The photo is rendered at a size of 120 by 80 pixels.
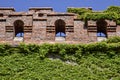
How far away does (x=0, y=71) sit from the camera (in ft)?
50.0

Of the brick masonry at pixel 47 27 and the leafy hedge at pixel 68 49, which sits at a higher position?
the brick masonry at pixel 47 27

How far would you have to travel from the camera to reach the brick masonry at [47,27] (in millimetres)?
16625

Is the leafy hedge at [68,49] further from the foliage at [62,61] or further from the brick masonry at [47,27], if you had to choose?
the brick masonry at [47,27]

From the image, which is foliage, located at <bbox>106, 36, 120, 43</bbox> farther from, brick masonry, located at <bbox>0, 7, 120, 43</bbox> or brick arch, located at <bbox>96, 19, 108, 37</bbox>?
brick arch, located at <bbox>96, 19, 108, 37</bbox>

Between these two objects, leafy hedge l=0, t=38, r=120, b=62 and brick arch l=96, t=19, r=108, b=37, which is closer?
leafy hedge l=0, t=38, r=120, b=62

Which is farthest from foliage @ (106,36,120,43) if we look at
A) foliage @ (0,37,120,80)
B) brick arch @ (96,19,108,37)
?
brick arch @ (96,19,108,37)

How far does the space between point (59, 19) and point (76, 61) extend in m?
2.24

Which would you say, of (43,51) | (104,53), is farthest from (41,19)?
(104,53)

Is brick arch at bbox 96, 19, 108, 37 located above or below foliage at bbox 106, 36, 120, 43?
above

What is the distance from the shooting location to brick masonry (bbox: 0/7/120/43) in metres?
16.6

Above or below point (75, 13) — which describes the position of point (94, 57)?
below

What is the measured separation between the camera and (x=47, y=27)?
16953mm

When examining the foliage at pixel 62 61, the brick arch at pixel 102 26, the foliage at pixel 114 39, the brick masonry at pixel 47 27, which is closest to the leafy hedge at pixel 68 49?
the foliage at pixel 62 61

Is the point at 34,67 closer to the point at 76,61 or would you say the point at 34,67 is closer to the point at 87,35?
the point at 76,61
